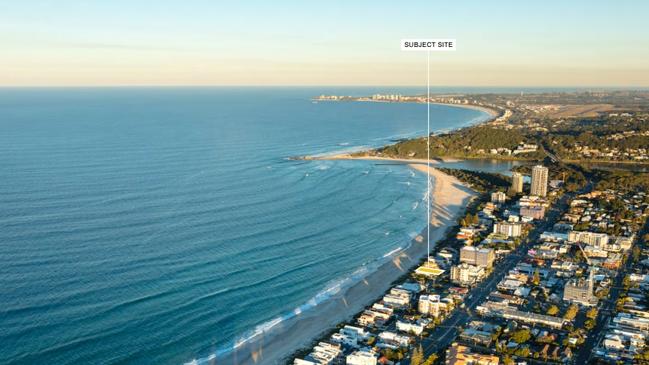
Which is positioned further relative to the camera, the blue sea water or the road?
the blue sea water

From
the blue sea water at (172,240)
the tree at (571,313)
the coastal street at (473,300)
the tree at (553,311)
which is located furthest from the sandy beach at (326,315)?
the tree at (571,313)

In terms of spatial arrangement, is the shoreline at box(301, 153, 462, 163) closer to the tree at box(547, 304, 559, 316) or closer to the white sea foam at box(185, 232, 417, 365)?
the white sea foam at box(185, 232, 417, 365)

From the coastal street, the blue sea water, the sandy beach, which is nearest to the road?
the coastal street

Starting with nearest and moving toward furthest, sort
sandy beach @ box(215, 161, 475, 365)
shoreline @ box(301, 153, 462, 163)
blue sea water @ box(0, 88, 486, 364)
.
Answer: sandy beach @ box(215, 161, 475, 365) → blue sea water @ box(0, 88, 486, 364) → shoreline @ box(301, 153, 462, 163)

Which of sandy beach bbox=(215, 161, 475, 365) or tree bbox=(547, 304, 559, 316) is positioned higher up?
sandy beach bbox=(215, 161, 475, 365)

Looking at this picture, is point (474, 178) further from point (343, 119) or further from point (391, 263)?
point (343, 119)

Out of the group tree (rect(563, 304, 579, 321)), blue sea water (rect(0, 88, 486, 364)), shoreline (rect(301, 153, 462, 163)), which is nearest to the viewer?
blue sea water (rect(0, 88, 486, 364))

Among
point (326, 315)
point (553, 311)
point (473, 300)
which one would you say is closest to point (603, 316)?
point (553, 311)
